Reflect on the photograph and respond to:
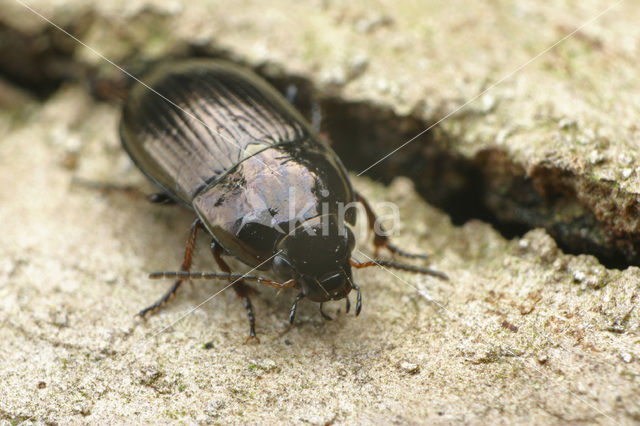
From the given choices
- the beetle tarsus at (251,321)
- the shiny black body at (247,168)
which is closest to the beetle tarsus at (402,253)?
the shiny black body at (247,168)

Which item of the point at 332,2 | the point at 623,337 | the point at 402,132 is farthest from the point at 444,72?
the point at 623,337

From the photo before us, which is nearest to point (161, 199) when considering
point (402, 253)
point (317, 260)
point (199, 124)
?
point (199, 124)

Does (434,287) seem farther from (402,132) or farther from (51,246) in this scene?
(51,246)

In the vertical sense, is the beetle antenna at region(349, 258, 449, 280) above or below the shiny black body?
below

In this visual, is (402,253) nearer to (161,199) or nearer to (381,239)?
(381,239)

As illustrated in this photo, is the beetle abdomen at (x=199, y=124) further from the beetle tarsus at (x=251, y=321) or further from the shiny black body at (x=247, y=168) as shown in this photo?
the beetle tarsus at (x=251, y=321)

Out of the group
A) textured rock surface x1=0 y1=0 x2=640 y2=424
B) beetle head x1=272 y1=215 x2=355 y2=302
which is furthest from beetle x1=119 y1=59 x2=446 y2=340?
textured rock surface x1=0 y1=0 x2=640 y2=424

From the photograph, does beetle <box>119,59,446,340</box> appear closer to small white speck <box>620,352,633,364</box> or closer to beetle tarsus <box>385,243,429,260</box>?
beetle tarsus <box>385,243,429,260</box>
